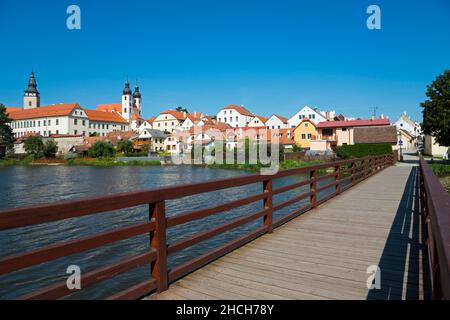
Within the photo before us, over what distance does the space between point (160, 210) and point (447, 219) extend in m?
2.45

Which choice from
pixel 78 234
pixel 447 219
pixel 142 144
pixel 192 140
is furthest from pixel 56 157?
pixel 447 219

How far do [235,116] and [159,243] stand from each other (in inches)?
3529

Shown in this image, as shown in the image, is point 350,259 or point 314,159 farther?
point 314,159

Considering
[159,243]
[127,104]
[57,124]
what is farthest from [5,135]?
[159,243]

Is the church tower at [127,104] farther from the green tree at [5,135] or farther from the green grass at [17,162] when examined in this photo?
the green grass at [17,162]

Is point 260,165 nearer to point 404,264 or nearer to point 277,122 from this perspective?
point 277,122

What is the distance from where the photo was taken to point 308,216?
7.41m

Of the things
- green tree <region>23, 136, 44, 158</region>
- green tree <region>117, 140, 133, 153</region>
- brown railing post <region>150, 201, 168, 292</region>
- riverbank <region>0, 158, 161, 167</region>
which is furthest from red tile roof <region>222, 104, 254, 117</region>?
brown railing post <region>150, 201, 168, 292</region>

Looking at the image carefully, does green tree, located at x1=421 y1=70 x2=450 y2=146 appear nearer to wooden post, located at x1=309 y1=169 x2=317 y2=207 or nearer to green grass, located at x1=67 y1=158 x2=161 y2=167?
wooden post, located at x1=309 y1=169 x2=317 y2=207

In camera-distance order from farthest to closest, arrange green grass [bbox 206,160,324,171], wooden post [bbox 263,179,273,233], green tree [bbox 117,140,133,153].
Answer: green tree [bbox 117,140,133,153], green grass [bbox 206,160,324,171], wooden post [bbox 263,179,273,233]

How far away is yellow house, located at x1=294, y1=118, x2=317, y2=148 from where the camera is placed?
57406mm

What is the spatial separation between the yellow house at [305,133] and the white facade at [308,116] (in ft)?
31.1

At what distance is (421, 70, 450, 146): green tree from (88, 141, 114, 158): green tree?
54293mm
